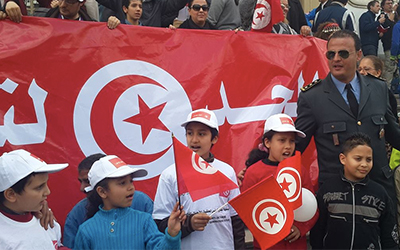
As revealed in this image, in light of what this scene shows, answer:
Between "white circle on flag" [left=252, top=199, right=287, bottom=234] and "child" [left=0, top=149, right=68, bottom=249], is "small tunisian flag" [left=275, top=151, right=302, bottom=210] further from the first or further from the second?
"child" [left=0, top=149, right=68, bottom=249]

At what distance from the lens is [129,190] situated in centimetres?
379

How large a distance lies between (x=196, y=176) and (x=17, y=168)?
1.03 m

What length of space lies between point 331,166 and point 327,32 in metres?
2.44

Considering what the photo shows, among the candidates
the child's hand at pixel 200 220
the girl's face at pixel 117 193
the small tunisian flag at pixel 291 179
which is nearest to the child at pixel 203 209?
the child's hand at pixel 200 220

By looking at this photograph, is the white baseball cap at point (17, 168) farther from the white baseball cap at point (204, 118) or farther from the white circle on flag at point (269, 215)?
the white circle on flag at point (269, 215)

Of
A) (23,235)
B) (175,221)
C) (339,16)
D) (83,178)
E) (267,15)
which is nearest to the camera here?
(23,235)

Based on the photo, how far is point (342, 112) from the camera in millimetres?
4449

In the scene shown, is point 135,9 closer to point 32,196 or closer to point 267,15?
point 267,15

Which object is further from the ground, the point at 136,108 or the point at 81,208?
the point at 136,108

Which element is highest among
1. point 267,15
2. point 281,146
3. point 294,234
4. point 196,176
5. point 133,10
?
point 133,10

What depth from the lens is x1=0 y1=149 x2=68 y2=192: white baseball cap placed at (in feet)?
10.9

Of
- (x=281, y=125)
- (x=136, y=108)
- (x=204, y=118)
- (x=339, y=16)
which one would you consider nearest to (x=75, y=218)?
(x=204, y=118)

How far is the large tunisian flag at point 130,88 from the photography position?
482 cm

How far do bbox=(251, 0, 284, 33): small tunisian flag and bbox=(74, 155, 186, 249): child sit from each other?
2657mm
